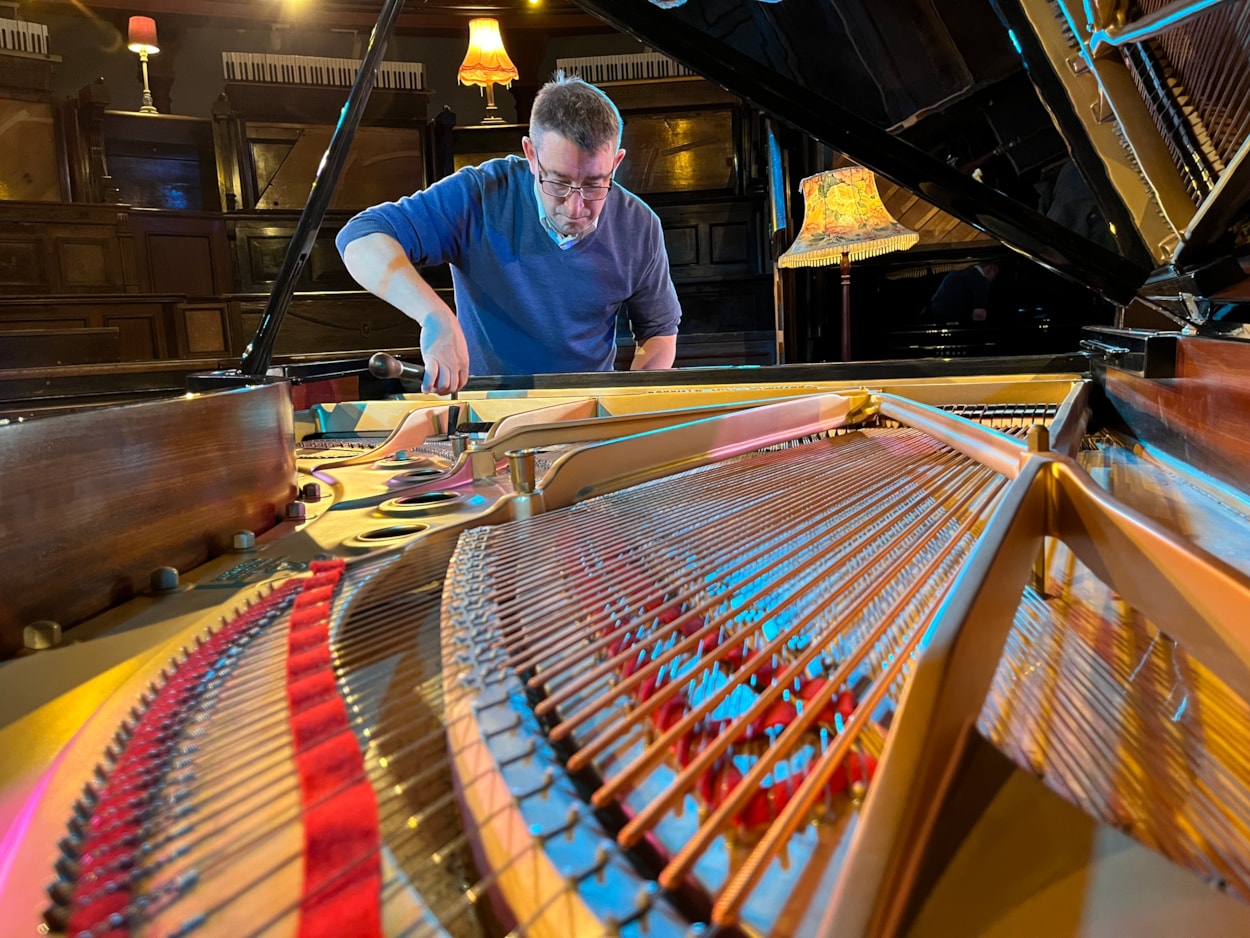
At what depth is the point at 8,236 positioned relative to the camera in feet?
23.9

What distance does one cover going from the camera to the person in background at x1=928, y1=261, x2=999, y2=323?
5.58 metres

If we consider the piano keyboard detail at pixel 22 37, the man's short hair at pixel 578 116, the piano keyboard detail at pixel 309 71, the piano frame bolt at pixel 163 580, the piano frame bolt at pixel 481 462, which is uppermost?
the piano keyboard detail at pixel 22 37

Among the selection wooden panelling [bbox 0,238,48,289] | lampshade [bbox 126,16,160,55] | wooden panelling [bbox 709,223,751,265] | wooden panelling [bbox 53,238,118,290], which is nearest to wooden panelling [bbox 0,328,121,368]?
wooden panelling [bbox 53,238,118,290]

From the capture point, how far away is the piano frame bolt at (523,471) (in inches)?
66.1

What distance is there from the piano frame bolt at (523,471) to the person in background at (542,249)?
82.4 inches

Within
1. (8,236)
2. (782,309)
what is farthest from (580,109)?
(8,236)

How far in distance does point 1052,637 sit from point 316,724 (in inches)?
38.4

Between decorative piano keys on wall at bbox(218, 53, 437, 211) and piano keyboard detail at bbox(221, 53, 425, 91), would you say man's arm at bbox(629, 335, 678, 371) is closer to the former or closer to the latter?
decorative piano keys on wall at bbox(218, 53, 437, 211)

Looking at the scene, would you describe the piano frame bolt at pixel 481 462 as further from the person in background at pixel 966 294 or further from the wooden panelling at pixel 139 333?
the wooden panelling at pixel 139 333

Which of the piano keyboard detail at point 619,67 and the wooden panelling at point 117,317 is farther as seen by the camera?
the piano keyboard detail at point 619,67

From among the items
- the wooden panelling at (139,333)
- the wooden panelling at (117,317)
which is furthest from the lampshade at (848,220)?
the wooden panelling at (139,333)

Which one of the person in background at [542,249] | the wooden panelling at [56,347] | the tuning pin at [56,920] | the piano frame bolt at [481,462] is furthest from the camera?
the wooden panelling at [56,347]

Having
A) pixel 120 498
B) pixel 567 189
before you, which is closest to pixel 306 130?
pixel 567 189

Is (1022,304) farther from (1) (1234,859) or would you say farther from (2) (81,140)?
(2) (81,140)
